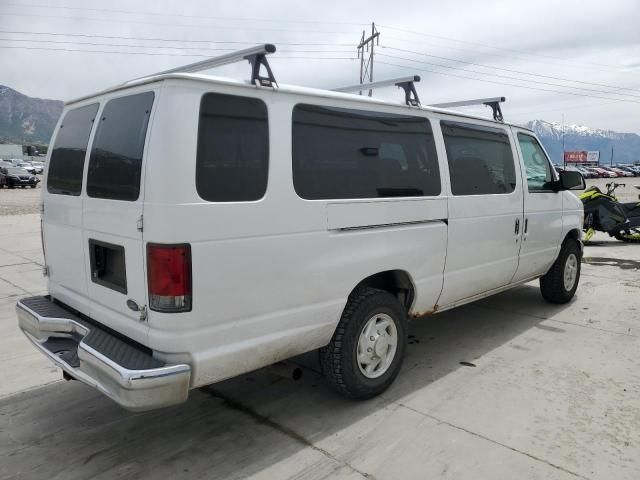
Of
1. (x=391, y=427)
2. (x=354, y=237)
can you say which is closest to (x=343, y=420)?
(x=391, y=427)

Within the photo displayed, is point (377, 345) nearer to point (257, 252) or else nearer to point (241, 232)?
point (257, 252)

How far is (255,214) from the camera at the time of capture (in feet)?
8.89

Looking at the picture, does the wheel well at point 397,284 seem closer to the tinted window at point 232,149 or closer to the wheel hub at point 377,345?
the wheel hub at point 377,345

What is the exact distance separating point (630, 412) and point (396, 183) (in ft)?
7.32

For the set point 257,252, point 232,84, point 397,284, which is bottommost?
point 397,284

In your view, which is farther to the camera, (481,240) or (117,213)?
(481,240)

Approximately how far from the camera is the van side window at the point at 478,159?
13.4 ft

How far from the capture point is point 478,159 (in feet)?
14.4

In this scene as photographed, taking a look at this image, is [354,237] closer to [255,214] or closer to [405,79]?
[255,214]

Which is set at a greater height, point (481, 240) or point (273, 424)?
point (481, 240)

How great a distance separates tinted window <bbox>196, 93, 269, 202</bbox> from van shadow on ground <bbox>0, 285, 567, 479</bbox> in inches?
59.9

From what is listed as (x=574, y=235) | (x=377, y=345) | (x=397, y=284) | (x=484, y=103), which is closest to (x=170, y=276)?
(x=377, y=345)

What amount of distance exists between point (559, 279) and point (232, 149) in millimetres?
4674

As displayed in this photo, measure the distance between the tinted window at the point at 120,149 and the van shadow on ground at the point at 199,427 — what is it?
1525 millimetres
